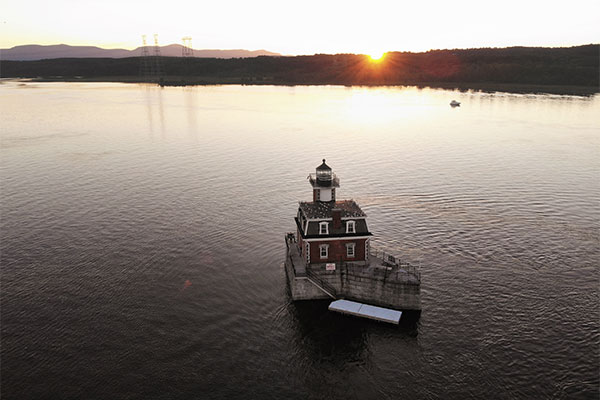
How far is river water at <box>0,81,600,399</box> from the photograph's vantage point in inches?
1682

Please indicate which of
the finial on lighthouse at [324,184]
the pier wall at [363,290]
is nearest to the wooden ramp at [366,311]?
the pier wall at [363,290]

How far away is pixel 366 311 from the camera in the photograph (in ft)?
165

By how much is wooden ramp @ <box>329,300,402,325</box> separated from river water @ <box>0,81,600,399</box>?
94 centimetres

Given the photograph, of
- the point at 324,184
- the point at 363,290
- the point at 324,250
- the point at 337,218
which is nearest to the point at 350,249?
the point at 324,250

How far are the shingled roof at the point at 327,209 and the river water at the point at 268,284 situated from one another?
10.6 m

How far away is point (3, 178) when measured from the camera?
107 m

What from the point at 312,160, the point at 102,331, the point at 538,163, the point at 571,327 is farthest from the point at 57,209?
the point at 538,163

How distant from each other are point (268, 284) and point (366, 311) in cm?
1444

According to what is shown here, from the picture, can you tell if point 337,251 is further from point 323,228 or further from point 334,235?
point 323,228

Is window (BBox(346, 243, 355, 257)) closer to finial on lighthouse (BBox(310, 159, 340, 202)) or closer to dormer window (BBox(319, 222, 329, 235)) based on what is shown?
dormer window (BBox(319, 222, 329, 235))

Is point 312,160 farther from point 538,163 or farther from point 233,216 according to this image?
point 538,163

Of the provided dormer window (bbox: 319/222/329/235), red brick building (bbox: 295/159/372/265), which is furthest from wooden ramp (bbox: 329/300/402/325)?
dormer window (bbox: 319/222/329/235)

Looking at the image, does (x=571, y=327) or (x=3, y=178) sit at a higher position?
(x=3, y=178)

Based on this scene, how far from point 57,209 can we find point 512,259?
80.0 metres
